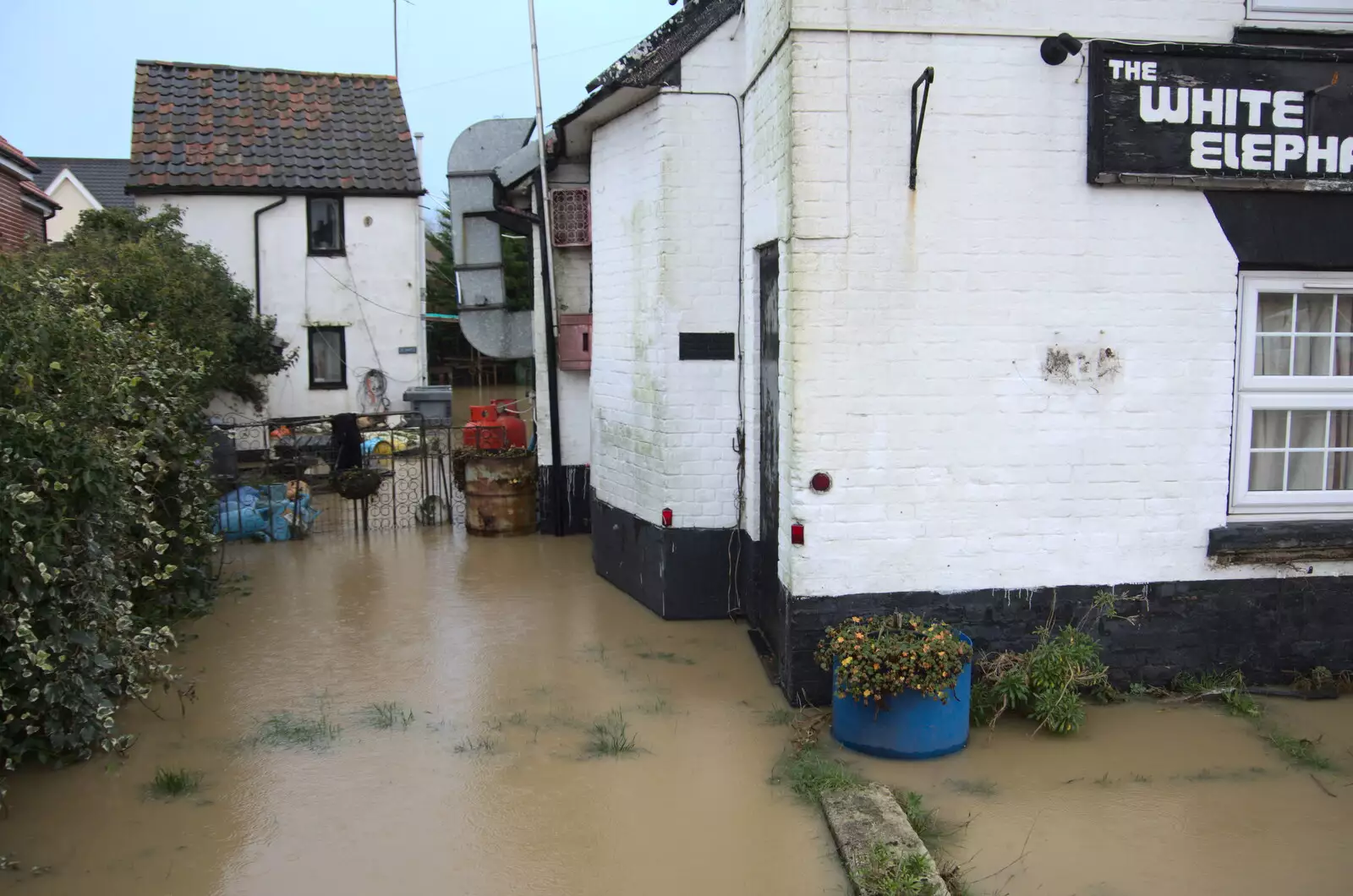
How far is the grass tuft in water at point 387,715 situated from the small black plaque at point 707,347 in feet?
11.0

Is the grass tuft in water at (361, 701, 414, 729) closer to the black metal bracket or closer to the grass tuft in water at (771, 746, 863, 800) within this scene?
the grass tuft in water at (771, 746, 863, 800)

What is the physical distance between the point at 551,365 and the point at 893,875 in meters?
7.67

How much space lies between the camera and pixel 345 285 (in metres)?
19.7

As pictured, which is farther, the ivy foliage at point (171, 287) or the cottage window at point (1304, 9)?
the ivy foliage at point (171, 287)

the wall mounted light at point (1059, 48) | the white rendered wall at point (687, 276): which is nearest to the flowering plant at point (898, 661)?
the white rendered wall at point (687, 276)

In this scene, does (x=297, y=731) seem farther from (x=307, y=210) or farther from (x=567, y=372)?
(x=307, y=210)

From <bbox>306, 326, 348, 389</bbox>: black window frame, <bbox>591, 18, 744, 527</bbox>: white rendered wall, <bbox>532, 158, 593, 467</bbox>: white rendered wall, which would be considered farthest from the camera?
<bbox>306, 326, 348, 389</bbox>: black window frame

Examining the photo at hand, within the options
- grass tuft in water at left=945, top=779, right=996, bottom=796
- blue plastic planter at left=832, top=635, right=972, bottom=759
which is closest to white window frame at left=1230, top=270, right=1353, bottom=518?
blue plastic planter at left=832, top=635, right=972, bottom=759

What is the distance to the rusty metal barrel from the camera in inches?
448

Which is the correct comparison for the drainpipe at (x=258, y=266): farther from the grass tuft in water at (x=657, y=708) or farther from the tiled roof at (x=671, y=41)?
the grass tuft in water at (x=657, y=708)

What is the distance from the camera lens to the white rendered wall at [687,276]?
7883 mm

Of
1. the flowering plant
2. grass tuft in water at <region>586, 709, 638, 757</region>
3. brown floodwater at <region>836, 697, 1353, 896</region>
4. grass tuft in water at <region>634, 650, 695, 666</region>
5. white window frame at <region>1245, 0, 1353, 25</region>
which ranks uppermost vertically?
white window frame at <region>1245, 0, 1353, 25</region>

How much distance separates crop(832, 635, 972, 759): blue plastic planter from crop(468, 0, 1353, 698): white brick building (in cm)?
67

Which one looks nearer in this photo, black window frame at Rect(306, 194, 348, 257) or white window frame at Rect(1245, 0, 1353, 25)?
white window frame at Rect(1245, 0, 1353, 25)
